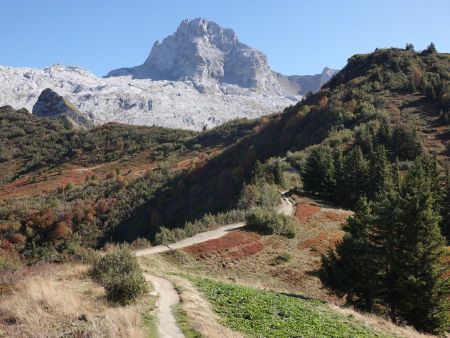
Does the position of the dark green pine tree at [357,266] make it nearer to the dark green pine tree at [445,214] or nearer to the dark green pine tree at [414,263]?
the dark green pine tree at [414,263]

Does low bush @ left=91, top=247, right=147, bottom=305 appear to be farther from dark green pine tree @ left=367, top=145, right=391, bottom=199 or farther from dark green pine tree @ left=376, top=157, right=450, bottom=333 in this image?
dark green pine tree @ left=367, top=145, right=391, bottom=199

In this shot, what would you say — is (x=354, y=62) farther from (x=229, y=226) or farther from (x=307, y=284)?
(x=307, y=284)

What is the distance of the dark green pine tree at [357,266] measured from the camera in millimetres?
27516

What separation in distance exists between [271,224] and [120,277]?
31.9 meters

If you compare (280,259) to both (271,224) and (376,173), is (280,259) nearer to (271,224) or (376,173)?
(271,224)

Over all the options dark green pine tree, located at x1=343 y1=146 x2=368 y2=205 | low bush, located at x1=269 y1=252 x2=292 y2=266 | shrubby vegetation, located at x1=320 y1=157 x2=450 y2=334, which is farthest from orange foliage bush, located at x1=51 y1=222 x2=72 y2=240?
shrubby vegetation, located at x1=320 y1=157 x2=450 y2=334

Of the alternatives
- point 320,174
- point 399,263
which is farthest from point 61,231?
point 399,263

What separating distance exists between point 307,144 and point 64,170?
7930cm

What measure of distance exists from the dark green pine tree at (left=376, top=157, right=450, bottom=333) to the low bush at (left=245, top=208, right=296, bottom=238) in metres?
19.6

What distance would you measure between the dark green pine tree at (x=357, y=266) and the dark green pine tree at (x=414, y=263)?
81 cm

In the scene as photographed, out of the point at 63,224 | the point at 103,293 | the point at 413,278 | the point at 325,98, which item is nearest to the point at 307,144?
the point at 325,98

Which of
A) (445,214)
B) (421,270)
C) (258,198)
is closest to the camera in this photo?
(421,270)

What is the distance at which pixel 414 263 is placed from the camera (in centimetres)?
2614

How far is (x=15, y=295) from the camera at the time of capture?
1508 centimetres
